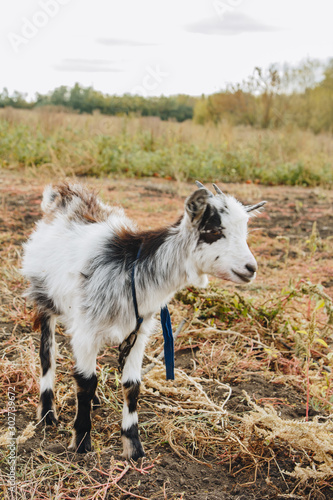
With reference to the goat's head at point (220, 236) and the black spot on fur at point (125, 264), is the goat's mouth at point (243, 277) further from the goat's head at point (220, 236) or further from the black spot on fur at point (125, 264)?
the black spot on fur at point (125, 264)

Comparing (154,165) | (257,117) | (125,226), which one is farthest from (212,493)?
(257,117)

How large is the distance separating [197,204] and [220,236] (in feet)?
0.73

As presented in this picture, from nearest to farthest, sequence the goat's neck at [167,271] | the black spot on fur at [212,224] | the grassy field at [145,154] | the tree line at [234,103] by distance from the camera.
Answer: the black spot on fur at [212,224]
the goat's neck at [167,271]
the grassy field at [145,154]
the tree line at [234,103]

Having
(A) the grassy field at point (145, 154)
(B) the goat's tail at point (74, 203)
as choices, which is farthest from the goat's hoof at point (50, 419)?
(A) the grassy field at point (145, 154)

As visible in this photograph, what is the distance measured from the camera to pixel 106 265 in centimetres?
287

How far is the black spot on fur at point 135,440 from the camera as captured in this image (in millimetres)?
2869

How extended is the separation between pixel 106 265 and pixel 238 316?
80.6 inches

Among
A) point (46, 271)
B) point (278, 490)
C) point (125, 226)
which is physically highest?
point (125, 226)

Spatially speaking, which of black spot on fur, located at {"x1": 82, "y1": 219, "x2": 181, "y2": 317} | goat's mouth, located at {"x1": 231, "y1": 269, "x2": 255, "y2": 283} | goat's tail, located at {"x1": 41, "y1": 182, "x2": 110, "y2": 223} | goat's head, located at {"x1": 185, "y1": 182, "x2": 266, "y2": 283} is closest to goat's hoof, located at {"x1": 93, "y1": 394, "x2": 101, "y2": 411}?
black spot on fur, located at {"x1": 82, "y1": 219, "x2": 181, "y2": 317}

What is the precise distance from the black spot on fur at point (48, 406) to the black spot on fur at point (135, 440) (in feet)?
1.88

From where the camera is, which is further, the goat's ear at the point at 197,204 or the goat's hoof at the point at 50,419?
the goat's hoof at the point at 50,419

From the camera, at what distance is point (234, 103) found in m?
21.7

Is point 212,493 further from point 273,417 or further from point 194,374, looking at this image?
point 194,374

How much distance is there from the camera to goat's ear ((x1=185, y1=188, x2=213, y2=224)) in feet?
A: 8.20
